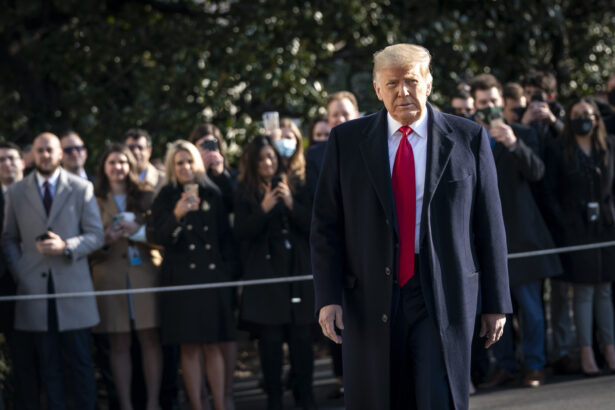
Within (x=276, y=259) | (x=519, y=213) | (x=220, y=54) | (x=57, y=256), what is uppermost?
(x=220, y=54)

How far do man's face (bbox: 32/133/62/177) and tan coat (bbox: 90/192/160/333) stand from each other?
1.68ft

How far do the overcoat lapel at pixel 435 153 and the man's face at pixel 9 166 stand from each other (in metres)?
4.50

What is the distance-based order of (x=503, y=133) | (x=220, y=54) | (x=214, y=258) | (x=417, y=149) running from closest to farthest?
(x=417, y=149)
(x=214, y=258)
(x=503, y=133)
(x=220, y=54)

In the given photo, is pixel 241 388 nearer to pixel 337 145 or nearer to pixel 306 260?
pixel 306 260

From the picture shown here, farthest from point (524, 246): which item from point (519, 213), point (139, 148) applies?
point (139, 148)

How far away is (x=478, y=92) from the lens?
7.54 meters

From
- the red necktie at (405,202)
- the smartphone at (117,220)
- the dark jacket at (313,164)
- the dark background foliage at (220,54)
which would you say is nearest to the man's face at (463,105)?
the dark jacket at (313,164)

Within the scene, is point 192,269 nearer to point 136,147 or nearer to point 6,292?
point 6,292

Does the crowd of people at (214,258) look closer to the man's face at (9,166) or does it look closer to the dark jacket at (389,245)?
the man's face at (9,166)

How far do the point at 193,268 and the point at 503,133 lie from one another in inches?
91.7

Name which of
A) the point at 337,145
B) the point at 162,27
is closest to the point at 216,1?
the point at 162,27

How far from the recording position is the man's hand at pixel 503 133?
6.92 m

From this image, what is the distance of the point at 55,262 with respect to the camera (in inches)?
263

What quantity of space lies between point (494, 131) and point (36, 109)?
5.90 m
